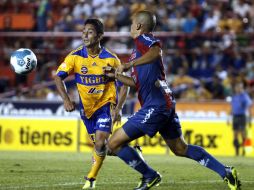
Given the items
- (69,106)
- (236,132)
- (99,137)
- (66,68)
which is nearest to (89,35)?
(66,68)

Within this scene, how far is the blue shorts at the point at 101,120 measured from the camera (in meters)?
11.3

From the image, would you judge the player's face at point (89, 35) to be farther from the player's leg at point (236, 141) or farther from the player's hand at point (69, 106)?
the player's leg at point (236, 141)

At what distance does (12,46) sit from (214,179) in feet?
54.9

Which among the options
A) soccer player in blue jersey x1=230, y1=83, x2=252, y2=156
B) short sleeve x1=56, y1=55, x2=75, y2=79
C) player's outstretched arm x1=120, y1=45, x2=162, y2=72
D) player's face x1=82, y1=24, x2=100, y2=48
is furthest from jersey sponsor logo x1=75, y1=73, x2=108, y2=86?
soccer player in blue jersey x1=230, y1=83, x2=252, y2=156

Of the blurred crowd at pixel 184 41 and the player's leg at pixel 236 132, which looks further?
the blurred crowd at pixel 184 41

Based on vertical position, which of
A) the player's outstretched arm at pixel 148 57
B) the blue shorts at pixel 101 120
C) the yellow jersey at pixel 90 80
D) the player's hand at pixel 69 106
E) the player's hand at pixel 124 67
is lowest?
the blue shorts at pixel 101 120

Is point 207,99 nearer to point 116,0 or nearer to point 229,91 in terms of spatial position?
point 229,91

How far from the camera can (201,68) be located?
983 inches

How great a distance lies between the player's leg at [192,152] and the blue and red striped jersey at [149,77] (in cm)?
Answer: 33

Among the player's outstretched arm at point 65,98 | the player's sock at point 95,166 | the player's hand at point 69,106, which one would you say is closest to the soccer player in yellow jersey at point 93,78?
the player's outstretched arm at point 65,98

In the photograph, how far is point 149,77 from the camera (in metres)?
9.84

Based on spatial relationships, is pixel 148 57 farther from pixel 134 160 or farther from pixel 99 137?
pixel 99 137

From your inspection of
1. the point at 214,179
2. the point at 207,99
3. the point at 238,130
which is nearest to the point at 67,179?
the point at 214,179

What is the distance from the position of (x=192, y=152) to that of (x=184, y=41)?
50.9 ft
